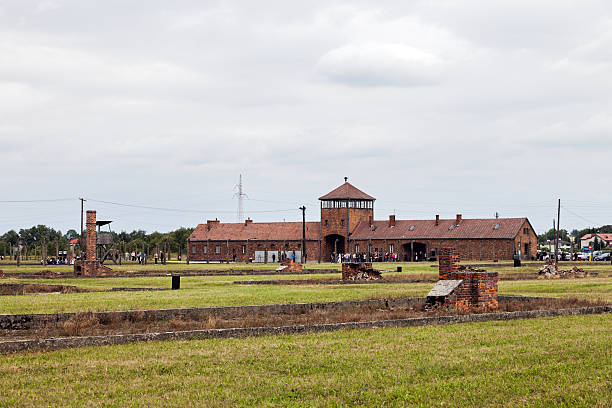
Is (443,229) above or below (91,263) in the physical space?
above

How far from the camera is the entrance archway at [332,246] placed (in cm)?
8644

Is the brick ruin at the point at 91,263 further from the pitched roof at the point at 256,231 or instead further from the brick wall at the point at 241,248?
the pitched roof at the point at 256,231

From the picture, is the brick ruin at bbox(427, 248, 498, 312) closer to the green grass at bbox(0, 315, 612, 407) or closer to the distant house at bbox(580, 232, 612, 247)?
the green grass at bbox(0, 315, 612, 407)

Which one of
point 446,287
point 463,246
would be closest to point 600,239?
point 463,246

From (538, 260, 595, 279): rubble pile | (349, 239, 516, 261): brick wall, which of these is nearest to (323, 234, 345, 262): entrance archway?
(349, 239, 516, 261): brick wall

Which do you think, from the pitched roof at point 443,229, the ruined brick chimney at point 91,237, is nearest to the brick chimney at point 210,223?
the pitched roof at point 443,229

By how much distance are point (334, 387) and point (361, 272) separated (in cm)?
2518

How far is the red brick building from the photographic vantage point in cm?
7969

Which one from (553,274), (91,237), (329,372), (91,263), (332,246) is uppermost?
(91,237)

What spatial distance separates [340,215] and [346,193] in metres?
2.63

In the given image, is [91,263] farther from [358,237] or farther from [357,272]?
[358,237]

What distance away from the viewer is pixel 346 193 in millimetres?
85875

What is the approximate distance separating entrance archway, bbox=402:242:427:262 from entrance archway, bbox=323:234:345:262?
7516 mm

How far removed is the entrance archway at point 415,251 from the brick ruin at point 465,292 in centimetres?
6551
